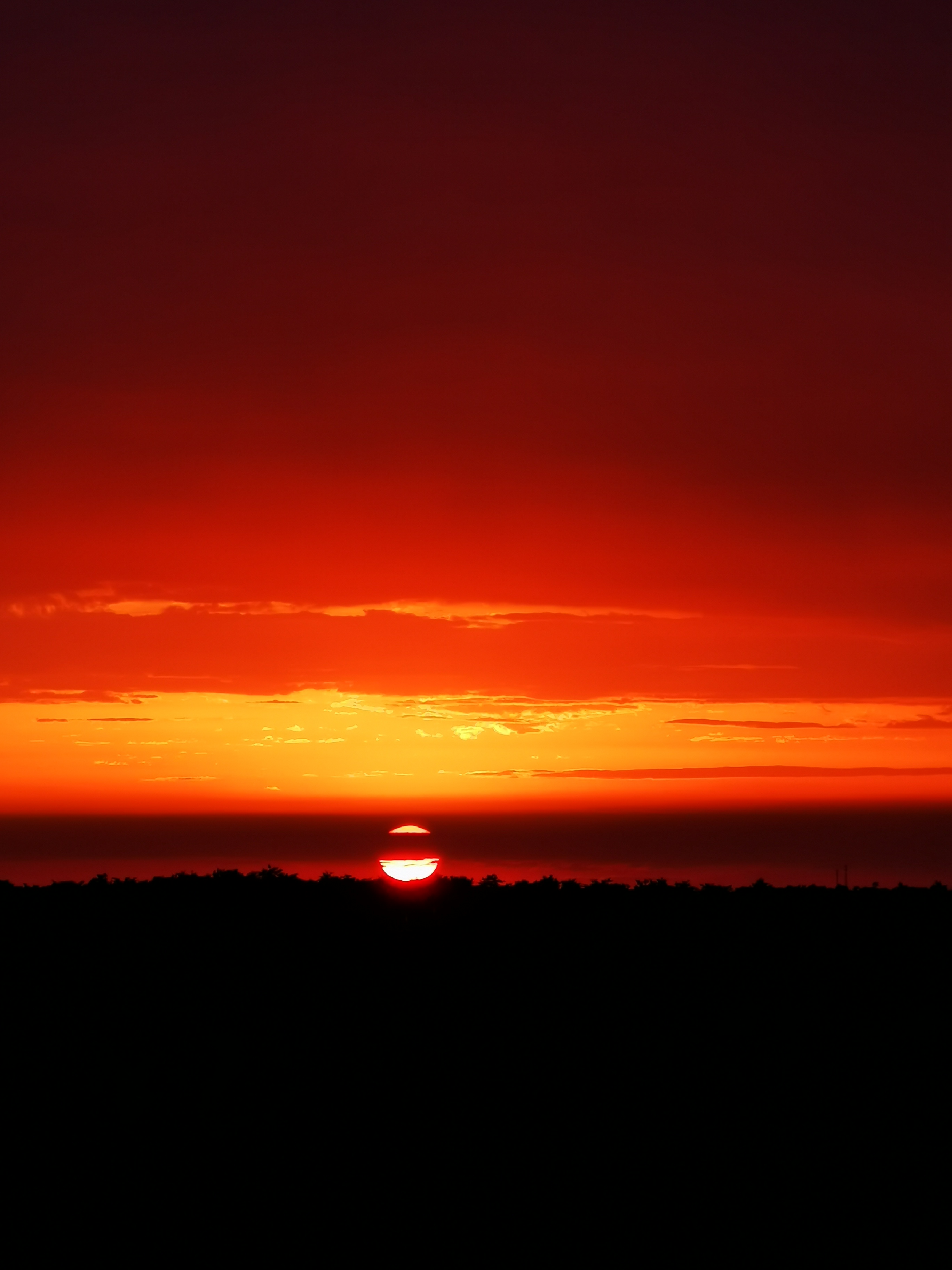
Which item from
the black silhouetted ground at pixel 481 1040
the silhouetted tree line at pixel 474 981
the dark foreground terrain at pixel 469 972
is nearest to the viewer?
the black silhouetted ground at pixel 481 1040

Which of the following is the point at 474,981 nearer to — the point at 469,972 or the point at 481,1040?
the point at 469,972

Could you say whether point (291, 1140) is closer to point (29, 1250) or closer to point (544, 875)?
point (29, 1250)

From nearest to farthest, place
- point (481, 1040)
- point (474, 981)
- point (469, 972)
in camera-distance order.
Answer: point (481, 1040) < point (474, 981) < point (469, 972)

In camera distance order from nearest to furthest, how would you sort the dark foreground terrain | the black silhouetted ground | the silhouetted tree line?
the black silhouetted ground, the silhouetted tree line, the dark foreground terrain

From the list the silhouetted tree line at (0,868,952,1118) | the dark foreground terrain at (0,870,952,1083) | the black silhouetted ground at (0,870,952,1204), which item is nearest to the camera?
the black silhouetted ground at (0,870,952,1204)

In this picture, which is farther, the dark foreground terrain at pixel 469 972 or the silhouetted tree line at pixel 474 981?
the dark foreground terrain at pixel 469 972

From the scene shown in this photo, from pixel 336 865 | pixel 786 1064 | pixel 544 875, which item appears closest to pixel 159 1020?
pixel 786 1064

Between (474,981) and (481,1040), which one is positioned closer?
Answer: (481,1040)

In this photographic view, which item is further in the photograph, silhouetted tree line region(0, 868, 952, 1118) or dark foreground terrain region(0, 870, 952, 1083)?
dark foreground terrain region(0, 870, 952, 1083)

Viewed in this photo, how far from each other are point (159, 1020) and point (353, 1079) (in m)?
3.31

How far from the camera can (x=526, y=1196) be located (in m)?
12.5

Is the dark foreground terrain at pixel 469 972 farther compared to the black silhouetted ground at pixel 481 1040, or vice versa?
the dark foreground terrain at pixel 469 972

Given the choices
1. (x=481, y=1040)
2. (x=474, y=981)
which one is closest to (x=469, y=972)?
(x=474, y=981)

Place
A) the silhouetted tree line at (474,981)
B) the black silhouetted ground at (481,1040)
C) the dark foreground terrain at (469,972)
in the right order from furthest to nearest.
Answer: the dark foreground terrain at (469,972) < the silhouetted tree line at (474,981) < the black silhouetted ground at (481,1040)
